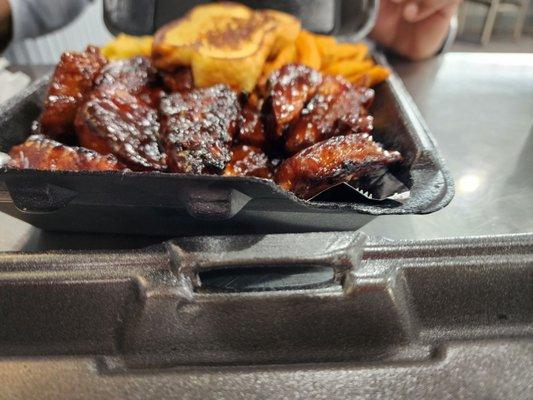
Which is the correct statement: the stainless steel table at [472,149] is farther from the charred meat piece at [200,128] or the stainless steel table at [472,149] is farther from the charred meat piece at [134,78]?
the charred meat piece at [134,78]

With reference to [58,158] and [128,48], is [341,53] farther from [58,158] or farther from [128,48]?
[58,158]

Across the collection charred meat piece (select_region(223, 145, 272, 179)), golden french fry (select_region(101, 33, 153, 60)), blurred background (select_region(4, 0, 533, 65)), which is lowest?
blurred background (select_region(4, 0, 533, 65))

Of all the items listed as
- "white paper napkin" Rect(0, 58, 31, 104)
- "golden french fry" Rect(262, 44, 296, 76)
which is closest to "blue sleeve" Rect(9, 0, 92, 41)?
"white paper napkin" Rect(0, 58, 31, 104)

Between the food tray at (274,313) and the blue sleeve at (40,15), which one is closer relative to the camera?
the food tray at (274,313)

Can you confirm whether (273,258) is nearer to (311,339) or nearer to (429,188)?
(311,339)

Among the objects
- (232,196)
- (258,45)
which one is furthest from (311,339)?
(258,45)

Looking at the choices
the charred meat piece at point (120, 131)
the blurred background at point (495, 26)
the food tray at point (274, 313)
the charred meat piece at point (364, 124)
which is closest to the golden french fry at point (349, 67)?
the charred meat piece at point (364, 124)

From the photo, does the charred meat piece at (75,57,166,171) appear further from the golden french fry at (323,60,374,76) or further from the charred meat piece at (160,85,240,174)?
the golden french fry at (323,60,374,76)
